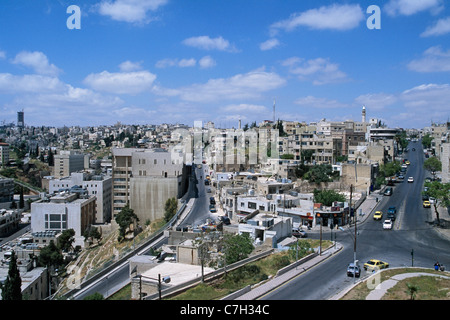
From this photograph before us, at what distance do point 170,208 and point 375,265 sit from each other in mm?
12494

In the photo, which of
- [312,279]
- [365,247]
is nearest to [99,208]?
[365,247]

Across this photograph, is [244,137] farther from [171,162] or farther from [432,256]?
[432,256]

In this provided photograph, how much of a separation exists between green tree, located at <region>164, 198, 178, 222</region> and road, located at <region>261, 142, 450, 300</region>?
845 centimetres

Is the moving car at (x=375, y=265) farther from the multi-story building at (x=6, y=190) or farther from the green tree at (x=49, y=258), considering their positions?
the multi-story building at (x=6, y=190)

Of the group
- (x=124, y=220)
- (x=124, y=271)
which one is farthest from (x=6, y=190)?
(x=124, y=271)

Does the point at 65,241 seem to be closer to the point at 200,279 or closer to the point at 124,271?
the point at 124,271

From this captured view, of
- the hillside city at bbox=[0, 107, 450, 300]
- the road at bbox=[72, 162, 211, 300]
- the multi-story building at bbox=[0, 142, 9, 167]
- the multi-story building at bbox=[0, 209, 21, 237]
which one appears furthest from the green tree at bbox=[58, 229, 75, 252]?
the multi-story building at bbox=[0, 142, 9, 167]

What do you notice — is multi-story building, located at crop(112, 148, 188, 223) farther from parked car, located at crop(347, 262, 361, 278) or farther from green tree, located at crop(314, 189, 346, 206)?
parked car, located at crop(347, 262, 361, 278)

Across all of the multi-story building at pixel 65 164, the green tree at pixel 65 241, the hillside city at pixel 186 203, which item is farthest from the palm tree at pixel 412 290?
the multi-story building at pixel 65 164

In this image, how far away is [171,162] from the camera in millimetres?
24062

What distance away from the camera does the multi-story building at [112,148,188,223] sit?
22333 mm

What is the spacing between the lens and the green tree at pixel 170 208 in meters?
19.5

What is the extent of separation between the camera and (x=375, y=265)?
9.09m
